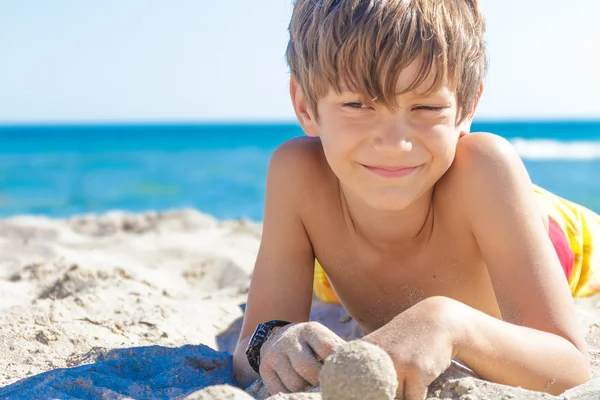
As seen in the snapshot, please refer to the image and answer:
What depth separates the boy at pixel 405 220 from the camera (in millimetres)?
1775

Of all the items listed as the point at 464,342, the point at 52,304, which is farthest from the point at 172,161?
the point at 464,342

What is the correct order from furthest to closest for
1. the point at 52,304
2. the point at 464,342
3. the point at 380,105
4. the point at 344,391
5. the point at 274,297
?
the point at 52,304, the point at 274,297, the point at 380,105, the point at 464,342, the point at 344,391

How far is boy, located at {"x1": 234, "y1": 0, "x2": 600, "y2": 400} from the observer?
178cm

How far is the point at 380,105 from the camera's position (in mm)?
1996

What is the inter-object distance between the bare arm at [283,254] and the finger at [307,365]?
640 mm

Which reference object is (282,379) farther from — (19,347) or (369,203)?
(19,347)

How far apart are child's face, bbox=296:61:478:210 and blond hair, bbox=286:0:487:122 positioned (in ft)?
0.12

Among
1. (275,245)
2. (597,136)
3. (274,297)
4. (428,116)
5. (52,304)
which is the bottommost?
(597,136)

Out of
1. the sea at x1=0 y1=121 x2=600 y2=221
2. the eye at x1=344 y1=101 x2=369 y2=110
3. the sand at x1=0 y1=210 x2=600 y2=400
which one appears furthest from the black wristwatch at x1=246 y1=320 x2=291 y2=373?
the sea at x1=0 y1=121 x2=600 y2=221

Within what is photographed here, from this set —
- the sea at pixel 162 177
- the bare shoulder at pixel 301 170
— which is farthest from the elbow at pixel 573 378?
the sea at pixel 162 177

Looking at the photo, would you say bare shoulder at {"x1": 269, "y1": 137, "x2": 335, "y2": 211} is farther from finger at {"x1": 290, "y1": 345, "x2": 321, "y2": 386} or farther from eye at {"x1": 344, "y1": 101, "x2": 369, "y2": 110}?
finger at {"x1": 290, "y1": 345, "x2": 321, "y2": 386}

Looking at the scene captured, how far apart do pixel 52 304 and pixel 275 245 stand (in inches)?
40.5

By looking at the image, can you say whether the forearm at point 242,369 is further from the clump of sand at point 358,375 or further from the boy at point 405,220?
the clump of sand at point 358,375

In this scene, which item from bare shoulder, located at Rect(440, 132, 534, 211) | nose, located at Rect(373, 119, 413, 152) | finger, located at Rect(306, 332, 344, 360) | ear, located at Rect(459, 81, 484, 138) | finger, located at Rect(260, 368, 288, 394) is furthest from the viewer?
ear, located at Rect(459, 81, 484, 138)
